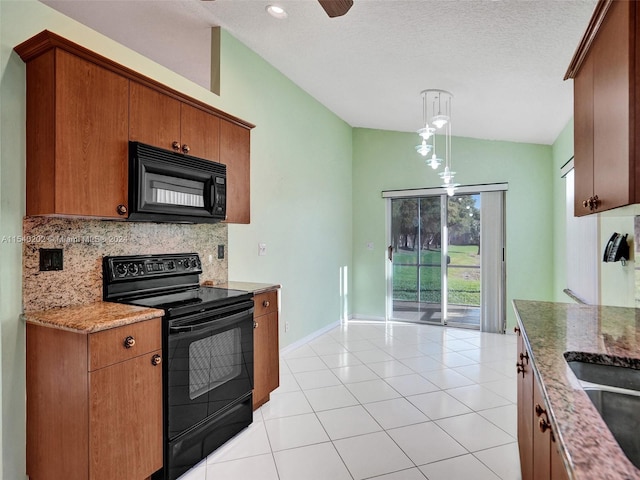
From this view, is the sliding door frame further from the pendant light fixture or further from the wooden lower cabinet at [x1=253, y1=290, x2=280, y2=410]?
the wooden lower cabinet at [x1=253, y1=290, x2=280, y2=410]

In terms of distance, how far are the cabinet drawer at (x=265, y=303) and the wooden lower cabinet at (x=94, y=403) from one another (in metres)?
0.87

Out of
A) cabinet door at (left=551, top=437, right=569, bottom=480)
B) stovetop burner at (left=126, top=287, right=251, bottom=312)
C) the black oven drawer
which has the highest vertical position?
stovetop burner at (left=126, top=287, right=251, bottom=312)

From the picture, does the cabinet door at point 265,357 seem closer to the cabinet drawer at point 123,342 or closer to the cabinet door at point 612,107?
the cabinet drawer at point 123,342

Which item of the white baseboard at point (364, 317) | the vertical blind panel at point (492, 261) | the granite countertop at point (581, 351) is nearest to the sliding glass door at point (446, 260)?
the vertical blind panel at point (492, 261)

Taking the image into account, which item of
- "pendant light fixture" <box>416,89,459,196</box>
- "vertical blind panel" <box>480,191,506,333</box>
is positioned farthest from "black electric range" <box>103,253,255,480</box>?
"vertical blind panel" <box>480,191,506,333</box>

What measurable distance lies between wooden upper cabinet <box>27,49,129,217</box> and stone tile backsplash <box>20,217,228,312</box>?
0.59 feet

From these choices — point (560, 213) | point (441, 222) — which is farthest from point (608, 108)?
point (441, 222)

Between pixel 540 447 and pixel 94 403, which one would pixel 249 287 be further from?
pixel 540 447

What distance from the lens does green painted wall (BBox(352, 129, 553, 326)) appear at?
491 cm

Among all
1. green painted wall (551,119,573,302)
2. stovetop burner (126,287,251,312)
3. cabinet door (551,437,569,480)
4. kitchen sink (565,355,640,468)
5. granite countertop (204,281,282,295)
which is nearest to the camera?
cabinet door (551,437,569,480)

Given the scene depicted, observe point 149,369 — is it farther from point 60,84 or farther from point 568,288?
point 568,288

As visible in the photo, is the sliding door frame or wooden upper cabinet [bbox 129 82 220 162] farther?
the sliding door frame

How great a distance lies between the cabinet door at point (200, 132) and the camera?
2432 millimetres

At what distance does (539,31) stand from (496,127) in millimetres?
2313
